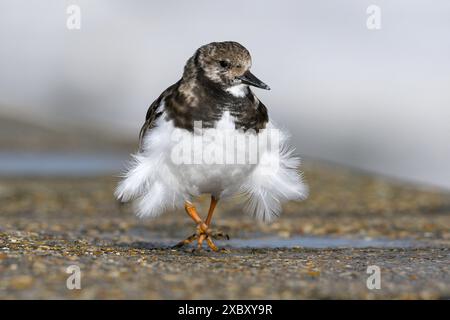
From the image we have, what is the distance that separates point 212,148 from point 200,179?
406 mm

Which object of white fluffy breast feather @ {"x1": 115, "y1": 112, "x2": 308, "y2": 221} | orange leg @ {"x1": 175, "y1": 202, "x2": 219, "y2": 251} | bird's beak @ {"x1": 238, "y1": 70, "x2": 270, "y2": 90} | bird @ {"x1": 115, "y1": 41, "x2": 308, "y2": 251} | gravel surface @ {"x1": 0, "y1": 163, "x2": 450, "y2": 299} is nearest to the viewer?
gravel surface @ {"x1": 0, "y1": 163, "x2": 450, "y2": 299}

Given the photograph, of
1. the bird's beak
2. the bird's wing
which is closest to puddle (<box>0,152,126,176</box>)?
the bird's wing

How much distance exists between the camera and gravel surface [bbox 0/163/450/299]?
208 inches

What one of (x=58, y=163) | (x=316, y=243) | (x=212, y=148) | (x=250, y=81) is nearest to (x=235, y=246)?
(x=316, y=243)

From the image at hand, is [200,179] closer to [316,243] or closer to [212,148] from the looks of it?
[212,148]

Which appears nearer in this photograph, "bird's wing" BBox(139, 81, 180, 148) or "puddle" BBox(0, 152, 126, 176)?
"bird's wing" BBox(139, 81, 180, 148)

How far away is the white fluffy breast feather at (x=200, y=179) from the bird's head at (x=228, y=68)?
1.43ft

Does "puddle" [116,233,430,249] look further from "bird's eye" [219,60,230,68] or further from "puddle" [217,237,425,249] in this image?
"bird's eye" [219,60,230,68]

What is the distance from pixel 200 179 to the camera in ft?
23.2

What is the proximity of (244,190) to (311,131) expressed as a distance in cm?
1482

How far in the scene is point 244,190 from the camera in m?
7.61

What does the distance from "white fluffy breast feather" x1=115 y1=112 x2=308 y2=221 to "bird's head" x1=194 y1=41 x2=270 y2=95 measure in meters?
0.44
